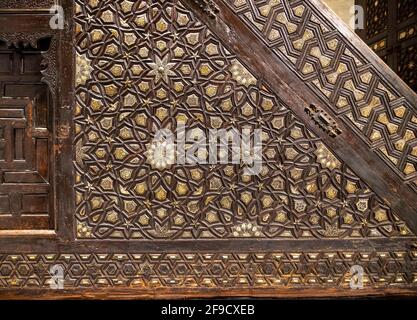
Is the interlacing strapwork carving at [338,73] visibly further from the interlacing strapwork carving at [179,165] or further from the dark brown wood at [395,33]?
the dark brown wood at [395,33]

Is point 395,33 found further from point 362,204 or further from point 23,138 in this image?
point 23,138

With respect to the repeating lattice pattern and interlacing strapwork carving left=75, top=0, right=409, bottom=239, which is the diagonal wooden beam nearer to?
interlacing strapwork carving left=75, top=0, right=409, bottom=239

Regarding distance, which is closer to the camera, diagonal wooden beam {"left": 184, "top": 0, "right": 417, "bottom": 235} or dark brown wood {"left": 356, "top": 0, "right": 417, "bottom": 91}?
diagonal wooden beam {"left": 184, "top": 0, "right": 417, "bottom": 235}

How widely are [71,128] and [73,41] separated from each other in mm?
441

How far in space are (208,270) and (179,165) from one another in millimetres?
572

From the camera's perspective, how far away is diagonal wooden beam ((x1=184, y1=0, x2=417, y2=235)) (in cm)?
192

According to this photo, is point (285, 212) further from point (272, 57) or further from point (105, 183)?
point (105, 183)

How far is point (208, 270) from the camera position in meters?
1.99

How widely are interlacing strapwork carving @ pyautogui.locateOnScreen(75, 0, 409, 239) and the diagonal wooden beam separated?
0.04 meters

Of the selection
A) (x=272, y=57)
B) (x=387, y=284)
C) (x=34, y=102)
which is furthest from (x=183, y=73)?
(x=387, y=284)

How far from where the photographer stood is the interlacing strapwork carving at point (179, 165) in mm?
1929

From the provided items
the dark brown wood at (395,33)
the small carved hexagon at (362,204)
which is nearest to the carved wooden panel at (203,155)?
the small carved hexagon at (362,204)

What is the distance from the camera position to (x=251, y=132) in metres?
1.96

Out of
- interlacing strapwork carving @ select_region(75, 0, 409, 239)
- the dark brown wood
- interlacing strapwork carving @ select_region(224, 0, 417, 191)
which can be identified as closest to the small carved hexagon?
interlacing strapwork carving @ select_region(75, 0, 409, 239)
